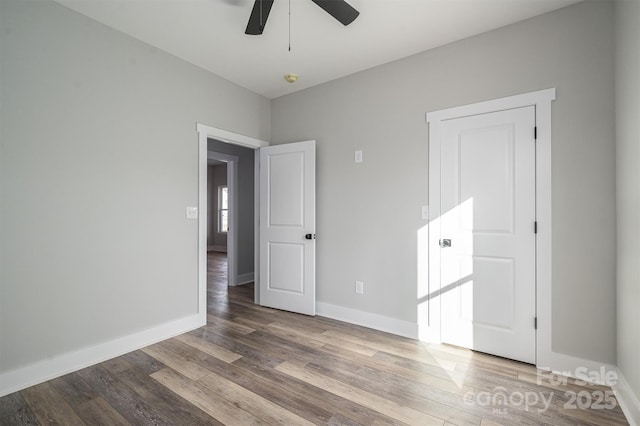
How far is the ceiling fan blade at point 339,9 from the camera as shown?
6.39 ft

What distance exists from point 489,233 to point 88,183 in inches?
132

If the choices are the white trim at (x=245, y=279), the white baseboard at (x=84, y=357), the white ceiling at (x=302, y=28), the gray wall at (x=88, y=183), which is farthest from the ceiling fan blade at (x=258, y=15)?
the white trim at (x=245, y=279)

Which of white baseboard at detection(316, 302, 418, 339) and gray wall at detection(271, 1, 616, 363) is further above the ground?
gray wall at detection(271, 1, 616, 363)

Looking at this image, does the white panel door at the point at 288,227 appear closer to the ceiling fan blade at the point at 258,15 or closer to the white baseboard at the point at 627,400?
the ceiling fan blade at the point at 258,15

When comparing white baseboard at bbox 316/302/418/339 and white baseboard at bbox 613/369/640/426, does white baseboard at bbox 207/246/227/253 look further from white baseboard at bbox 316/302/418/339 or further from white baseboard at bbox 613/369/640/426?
white baseboard at bbox 613/369/640/426

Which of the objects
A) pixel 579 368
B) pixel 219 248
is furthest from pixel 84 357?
pixel 219 248

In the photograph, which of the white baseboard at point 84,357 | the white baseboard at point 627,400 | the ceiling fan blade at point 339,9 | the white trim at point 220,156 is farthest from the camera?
Answer: the white trim at point 220,156

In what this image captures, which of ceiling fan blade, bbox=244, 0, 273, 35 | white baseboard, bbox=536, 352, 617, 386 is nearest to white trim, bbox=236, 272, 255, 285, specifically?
ceiling fan blade, bbox=244, 0, 273, 35

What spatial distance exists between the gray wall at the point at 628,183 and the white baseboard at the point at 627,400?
0.17 feet

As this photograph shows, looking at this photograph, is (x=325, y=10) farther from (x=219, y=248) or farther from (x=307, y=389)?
(x=219, y=248)

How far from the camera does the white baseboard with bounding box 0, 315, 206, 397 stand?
6.86 ft

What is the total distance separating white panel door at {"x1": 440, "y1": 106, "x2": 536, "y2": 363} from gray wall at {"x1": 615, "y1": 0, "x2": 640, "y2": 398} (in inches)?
19.9

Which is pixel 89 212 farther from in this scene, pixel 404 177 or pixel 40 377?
pixel 404 177

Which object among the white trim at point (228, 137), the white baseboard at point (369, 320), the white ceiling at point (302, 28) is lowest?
the white baseboard at point (369, 320)
